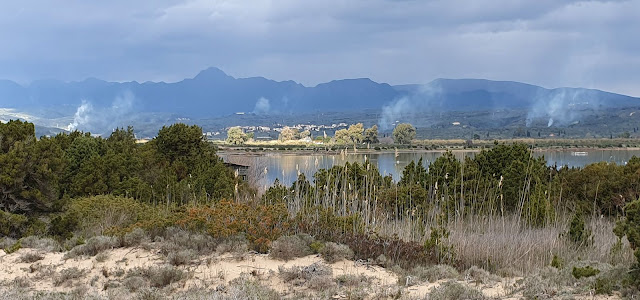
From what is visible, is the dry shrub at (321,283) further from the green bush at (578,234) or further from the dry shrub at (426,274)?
the green bush at (578,234)

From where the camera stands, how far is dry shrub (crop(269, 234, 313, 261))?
23.8 ft

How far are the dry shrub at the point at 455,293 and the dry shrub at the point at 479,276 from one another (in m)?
0.60

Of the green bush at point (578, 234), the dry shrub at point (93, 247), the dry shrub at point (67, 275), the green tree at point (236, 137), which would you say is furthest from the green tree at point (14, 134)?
the green tree at point (236, 137)

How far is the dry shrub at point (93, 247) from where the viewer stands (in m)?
7.74

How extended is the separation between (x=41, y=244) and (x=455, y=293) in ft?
19.6

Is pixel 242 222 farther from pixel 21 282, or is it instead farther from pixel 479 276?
pixel 479 276

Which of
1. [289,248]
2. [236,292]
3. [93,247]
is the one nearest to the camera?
[236,292]

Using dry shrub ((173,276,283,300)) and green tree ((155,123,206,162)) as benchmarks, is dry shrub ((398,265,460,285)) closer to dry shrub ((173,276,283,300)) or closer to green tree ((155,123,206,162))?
dry shrub ((173,276,283,300))

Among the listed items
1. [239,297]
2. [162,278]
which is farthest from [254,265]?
[239,297]

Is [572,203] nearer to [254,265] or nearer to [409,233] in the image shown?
[409,233]

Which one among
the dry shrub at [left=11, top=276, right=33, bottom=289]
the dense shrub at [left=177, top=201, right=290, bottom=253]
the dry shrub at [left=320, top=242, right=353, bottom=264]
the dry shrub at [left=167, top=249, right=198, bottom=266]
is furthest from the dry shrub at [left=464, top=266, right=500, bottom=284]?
the dry shrub at [left=11, top=276, right=33, bottom=289]

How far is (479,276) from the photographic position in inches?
252

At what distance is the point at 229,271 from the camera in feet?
22.4

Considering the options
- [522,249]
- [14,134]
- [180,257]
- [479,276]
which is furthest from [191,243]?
[14,134]
